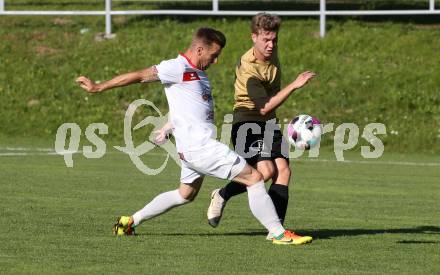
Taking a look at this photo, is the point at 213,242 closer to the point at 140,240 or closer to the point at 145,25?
the point at 140,240

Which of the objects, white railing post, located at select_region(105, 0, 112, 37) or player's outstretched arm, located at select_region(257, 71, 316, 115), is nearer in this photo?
player's outstretched arm, located at select_region(257, 71, 316, 115)

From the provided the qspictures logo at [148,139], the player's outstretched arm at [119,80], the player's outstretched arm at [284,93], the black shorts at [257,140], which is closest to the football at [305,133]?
the black shorts at [257,140]

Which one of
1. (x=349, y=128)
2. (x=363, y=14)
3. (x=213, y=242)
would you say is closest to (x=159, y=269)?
(x=213, y=242)

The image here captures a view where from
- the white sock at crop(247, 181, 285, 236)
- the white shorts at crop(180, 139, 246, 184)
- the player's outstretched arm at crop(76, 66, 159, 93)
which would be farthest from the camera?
the white sock at crop(247, 181, 285, 236)

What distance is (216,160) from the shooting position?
34.2 ft

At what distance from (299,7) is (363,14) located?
8.11 ft

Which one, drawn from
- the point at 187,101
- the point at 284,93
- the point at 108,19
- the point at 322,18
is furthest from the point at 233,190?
the point at 108,19

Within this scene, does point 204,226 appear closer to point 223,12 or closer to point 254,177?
point 254,177

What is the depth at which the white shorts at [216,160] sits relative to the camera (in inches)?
411

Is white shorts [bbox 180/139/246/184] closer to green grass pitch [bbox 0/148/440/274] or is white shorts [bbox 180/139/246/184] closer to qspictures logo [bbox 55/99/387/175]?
green grass pitch [bbox 0/148/440/274]

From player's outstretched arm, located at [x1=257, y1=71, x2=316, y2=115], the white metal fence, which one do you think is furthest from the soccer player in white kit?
the white metal fence

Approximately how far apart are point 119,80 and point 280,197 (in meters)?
1.97

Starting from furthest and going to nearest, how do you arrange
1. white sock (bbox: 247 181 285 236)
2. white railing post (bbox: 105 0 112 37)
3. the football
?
white railing post (bbox: 105 0 112 37) → the football → white sock (bbox: 247 181 285 236)

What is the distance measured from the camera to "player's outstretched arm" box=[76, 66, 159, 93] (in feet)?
32.9
